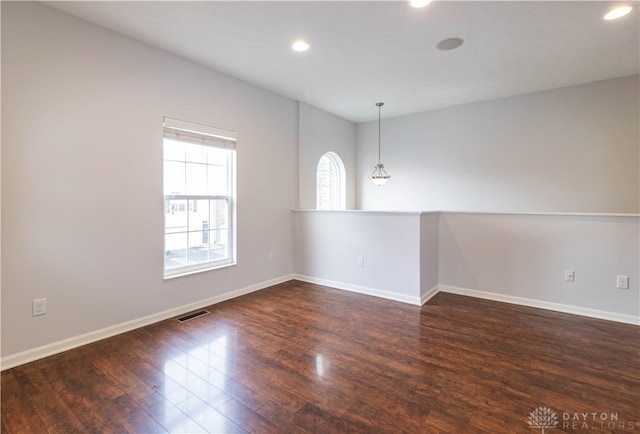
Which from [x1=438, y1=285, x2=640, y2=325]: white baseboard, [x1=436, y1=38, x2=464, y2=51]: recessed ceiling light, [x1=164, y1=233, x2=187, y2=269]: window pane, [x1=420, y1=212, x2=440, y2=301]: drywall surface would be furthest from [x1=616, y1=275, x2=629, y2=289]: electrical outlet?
[x1=164, y1=233, x2=187, y2=269]: window pane

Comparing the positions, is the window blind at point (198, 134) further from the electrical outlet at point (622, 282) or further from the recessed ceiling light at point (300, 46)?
the electrical outlet at point (622, 282)

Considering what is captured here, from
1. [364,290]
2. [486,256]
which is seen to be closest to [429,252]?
[486,256]

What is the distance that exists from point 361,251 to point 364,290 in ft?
1.68

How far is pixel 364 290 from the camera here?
159 inches

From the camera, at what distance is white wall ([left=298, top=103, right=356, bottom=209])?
16.0 ft

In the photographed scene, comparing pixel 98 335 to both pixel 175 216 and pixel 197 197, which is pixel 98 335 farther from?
pixel 197 197

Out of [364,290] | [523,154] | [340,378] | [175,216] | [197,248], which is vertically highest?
[523,154]

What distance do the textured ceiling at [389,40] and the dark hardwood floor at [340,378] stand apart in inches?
108

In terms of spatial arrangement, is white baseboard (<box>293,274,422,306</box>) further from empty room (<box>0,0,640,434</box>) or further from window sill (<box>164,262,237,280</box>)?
window sill (<box>164,262,237,280</box>)

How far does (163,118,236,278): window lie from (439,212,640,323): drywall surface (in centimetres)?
287

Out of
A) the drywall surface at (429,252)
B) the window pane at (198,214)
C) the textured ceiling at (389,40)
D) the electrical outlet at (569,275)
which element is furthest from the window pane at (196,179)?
the electrical outlet at (569,275)

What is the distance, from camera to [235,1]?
92.4 inches

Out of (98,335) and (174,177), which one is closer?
(98,335)

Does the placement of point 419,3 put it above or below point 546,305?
above
